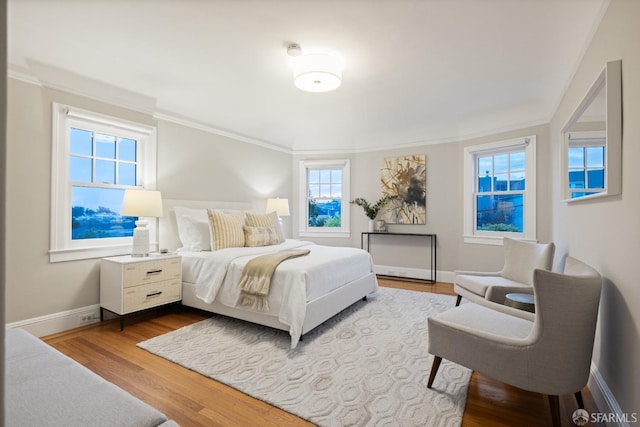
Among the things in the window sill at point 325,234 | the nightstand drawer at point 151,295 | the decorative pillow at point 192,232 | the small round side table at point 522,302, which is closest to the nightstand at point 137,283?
the nightstand drawer at point 151,295

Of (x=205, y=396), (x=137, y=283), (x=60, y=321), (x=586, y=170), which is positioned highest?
(x=586, y=170)

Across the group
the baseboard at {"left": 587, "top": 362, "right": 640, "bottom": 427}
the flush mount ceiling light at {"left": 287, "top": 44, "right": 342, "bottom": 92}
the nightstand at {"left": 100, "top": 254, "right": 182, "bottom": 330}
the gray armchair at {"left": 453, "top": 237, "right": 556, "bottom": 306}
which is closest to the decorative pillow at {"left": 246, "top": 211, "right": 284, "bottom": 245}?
the nightstand at {"left": 100, "top": 254, "right": 182, "bottom": 330}

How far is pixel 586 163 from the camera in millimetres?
2152

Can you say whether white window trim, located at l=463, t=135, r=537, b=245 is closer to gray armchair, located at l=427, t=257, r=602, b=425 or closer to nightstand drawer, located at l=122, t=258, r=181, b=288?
gray armchair, located at l=427, t=257, r=602, b=425

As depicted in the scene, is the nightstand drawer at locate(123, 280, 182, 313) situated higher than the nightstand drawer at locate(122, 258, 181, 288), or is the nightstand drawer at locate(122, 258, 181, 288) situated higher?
the nightstand drawer at locate(122, 258, 181, 288)

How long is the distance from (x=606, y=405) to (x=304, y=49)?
309 centimetres

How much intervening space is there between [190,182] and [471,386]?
12.5 feet

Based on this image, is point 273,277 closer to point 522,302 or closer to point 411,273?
point 522,302

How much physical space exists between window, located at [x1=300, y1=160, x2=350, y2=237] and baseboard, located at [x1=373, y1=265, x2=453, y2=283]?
0.94 m

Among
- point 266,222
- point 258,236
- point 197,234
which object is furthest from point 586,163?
point 197,234

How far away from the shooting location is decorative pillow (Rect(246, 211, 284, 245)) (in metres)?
4.10

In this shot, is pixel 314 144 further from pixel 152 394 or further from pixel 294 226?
pixel 152 394

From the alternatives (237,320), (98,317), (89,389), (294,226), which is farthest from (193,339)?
(294,226)

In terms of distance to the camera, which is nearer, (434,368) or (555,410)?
(555,410)
